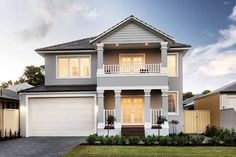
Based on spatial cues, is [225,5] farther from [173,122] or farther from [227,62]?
[173,122]

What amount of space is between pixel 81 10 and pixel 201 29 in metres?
10.2

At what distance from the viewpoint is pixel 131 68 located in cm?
2414

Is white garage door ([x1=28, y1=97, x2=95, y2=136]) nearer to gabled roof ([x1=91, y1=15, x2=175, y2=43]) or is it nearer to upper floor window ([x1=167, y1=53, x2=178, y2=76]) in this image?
gabled roof ([x1=91, y1=15, x2=175, y2=43])

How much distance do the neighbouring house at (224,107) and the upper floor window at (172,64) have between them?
3.44 meters

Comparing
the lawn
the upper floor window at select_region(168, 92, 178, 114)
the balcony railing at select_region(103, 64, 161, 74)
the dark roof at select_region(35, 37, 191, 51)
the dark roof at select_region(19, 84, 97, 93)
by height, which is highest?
the dark roof at select_region(35, 37, 191, 51)

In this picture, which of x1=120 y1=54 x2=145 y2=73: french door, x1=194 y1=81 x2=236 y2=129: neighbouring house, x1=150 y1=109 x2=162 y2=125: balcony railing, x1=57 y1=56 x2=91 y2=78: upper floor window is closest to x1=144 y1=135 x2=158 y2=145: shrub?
x1=150 y1=109 x2=162 y2=125: balcony railing

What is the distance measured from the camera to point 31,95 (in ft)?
78.0

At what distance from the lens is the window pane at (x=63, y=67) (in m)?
25.6

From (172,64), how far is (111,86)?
5.47 metres

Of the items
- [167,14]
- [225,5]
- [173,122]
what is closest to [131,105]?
[173,122]

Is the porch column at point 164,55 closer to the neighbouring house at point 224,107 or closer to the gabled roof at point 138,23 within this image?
the gabled roof at point 138,23

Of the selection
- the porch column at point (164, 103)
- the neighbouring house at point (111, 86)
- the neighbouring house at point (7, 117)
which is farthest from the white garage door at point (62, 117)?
the porch column at point (164, 103)

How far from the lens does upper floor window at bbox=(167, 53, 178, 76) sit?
25.0 metres

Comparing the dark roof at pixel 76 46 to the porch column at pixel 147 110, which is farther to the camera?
the dark roof at pixel 76 46
